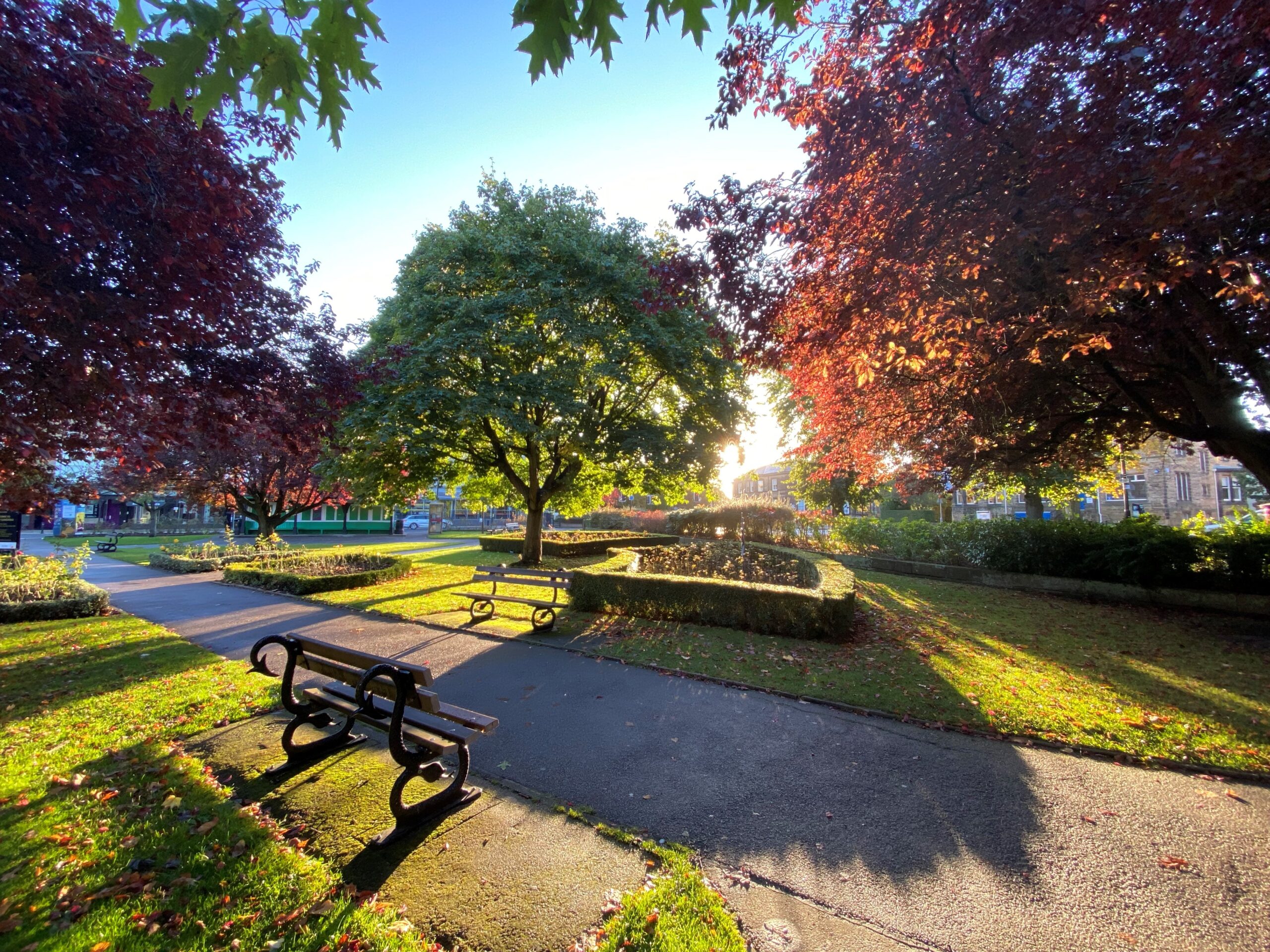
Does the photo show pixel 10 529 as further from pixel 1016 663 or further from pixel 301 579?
pixel 1016 663

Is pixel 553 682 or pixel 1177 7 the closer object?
pixel 1177 7

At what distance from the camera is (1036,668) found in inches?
277

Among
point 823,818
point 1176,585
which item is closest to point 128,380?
point 823,818

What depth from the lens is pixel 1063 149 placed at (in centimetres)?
436

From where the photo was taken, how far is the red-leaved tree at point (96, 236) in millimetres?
3453

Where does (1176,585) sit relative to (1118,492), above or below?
below

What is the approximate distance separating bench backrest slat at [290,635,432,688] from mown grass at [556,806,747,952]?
1779 millimetres

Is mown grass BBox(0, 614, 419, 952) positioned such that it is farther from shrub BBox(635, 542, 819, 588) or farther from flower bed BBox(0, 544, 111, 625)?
shrub BBox(635, 542, 819, 588)

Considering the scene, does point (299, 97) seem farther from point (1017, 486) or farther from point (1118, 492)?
point (1118, 492)

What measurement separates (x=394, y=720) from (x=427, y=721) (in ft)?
1.38

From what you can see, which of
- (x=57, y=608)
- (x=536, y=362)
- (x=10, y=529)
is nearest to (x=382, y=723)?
(x=57, y=608)

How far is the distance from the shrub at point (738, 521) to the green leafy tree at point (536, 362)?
7.74m

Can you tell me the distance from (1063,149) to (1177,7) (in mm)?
927

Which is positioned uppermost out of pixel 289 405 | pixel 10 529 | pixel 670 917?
pixel 289 405
